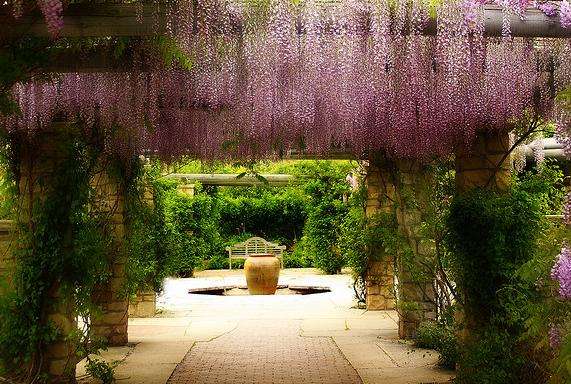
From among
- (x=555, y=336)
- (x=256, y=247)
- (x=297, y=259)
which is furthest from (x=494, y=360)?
(x=297, y=259)

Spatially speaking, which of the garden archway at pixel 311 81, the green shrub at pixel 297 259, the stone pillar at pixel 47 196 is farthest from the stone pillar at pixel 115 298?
the green shrub at pixel 297 259

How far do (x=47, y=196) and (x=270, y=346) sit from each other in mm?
2939

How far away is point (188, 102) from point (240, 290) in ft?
27.1

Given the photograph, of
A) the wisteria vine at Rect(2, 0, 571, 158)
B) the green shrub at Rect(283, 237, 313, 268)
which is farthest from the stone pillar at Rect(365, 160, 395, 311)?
the green shrub at Rect(283, 237, 313, 268)

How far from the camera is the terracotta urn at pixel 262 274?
11.8 m

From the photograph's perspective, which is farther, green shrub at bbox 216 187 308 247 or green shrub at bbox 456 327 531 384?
green shrub at bbox 216 187 308 247

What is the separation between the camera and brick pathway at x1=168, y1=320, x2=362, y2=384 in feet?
16.8

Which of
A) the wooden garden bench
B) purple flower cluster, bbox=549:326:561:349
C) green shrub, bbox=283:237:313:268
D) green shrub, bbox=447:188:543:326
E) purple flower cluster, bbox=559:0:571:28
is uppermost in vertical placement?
purple flower cluster, bbox=559:0:571:28

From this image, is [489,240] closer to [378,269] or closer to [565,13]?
[565,13]

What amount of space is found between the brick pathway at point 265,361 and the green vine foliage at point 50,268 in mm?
1071

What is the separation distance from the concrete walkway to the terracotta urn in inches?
55.7

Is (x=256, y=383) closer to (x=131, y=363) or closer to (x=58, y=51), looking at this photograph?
(x=131, y=363)

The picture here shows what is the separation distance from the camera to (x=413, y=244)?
20.6 ft

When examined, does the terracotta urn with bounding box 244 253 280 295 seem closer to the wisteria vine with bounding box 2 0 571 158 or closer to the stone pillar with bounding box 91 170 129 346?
the stone pillar with bounding box 91 170 129 346
